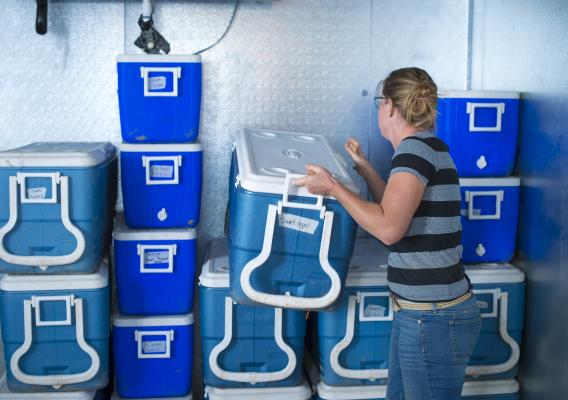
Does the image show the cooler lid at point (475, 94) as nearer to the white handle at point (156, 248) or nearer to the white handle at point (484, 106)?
the white handle at point (484, 106)

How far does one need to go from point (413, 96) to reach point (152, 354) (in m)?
1.36

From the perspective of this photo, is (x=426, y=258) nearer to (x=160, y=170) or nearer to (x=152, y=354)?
(x=160, y=170)

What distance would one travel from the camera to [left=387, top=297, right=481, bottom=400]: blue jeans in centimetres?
183

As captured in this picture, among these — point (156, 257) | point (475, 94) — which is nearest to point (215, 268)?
point (156, 257)

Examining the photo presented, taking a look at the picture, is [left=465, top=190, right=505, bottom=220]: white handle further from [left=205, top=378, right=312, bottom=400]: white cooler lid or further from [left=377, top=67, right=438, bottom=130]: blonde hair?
[left=205, top=378, right=312, bottom=400]: white cooler lid

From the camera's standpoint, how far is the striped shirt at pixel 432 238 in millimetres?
1824

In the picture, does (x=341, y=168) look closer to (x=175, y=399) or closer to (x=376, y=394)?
(x=376, y=394)

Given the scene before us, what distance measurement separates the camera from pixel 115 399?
2607 millimetres

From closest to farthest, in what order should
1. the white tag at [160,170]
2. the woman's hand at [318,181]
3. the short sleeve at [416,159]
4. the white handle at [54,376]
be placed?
the short sleeve at [416,159], the woman's hand at [318,181], the white handle at [54,376], the white tag at [160,170]

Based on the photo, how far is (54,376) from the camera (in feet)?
7.98

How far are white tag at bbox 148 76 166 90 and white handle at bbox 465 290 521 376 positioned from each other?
1.32 metres

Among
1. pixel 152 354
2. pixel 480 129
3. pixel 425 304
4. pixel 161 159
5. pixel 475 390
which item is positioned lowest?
pixel 475 390

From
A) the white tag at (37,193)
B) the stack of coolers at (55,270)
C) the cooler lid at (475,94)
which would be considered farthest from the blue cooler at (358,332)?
the white tag at (37,193)

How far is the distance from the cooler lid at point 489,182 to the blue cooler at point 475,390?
72 cm
